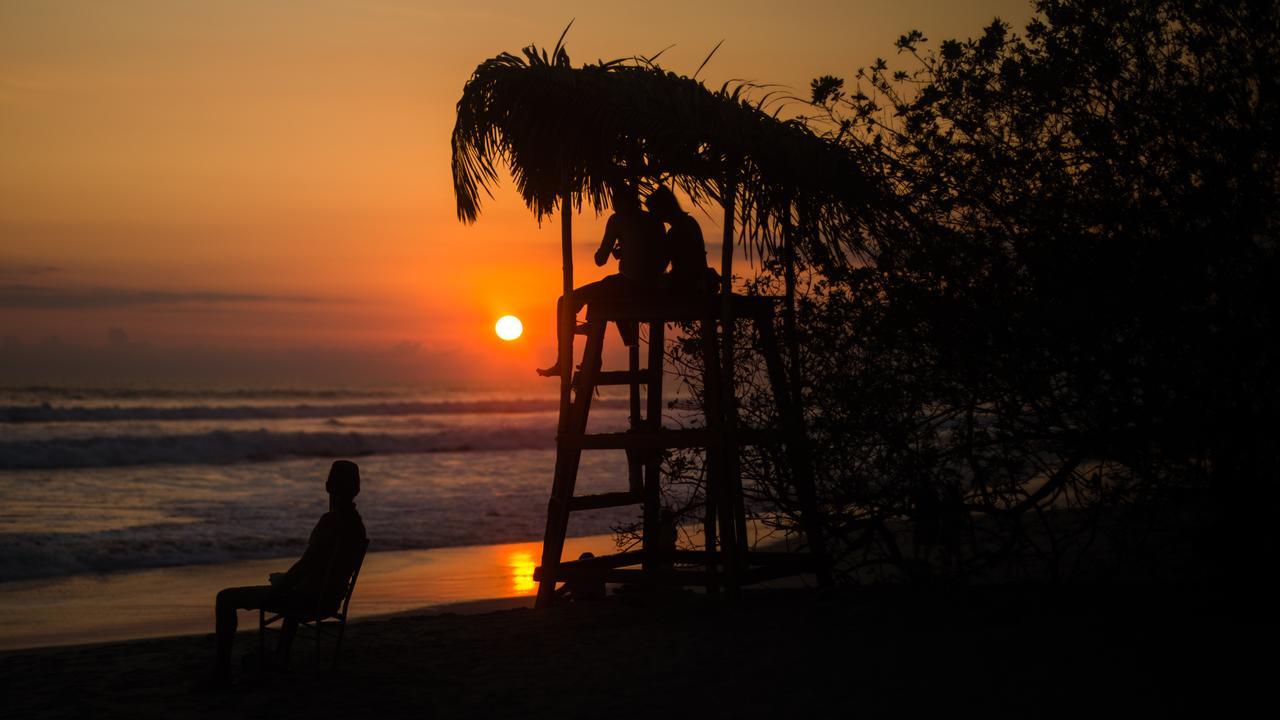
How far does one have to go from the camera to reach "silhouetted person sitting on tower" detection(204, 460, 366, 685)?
6812 mm

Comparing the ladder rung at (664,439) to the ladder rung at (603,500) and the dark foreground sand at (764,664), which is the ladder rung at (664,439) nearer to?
the ladder rung at (603,500)

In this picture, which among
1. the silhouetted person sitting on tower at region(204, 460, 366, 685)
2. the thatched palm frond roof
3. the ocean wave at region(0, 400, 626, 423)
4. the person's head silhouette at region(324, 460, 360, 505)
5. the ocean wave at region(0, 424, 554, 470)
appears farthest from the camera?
the ocean wave at region(0, 400, 626, 423)

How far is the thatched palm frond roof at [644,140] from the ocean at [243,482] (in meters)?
9.67

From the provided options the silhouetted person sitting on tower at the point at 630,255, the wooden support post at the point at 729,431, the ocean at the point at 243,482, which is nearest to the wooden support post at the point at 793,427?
the wooden support post at the point at 729,431

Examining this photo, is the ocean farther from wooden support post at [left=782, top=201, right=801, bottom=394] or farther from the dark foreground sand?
wooden support post at [left=782, top=201, right=801, bottom=394]

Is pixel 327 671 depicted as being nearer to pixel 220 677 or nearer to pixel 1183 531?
pixel 220 677

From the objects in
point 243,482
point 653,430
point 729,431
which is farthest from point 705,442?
point 243,482

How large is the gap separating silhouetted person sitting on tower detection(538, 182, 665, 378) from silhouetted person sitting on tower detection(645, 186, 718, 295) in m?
0.09

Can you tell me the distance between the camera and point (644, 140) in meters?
8.67

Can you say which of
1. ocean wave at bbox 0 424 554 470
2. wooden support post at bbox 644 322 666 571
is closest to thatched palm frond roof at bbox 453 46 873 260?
wooden support post at bbox 644 322 666 571

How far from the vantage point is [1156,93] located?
24.9ft

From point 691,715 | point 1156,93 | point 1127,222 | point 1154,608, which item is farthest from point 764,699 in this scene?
point 1156,93

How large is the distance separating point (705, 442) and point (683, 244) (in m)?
1.57

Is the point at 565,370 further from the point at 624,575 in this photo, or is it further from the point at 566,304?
the point at 624,575
